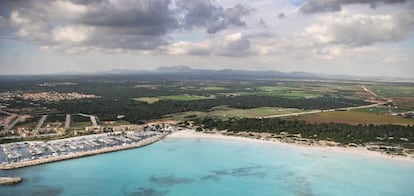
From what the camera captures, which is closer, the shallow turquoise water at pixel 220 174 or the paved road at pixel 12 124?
the shallow turquoise water at pixel 220 174

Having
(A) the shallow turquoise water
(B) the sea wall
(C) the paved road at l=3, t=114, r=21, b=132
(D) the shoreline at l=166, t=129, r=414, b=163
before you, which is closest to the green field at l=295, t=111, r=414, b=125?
(D) the shoreline at l=166, t=129, r=414, b=163

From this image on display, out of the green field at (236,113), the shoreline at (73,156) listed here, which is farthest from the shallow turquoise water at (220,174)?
the green field at (236,113)

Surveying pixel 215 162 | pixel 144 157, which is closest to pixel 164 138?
pixel 144 157

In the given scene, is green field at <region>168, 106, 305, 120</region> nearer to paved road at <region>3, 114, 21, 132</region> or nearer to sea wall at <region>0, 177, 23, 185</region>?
paved road at <region>3, 114, 21, 132</region>

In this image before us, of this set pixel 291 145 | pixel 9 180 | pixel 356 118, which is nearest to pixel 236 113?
pixel 356 118

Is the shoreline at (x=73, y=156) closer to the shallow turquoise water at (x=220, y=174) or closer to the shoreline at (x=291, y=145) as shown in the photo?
the shallow turquoise water at (x=220, y=174)

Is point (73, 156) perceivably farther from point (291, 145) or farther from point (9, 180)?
point (291, 145)
